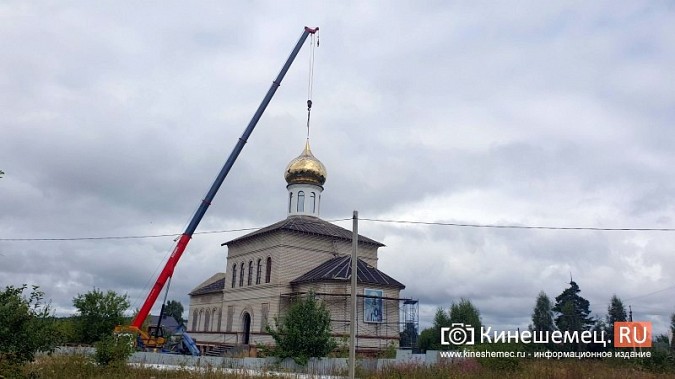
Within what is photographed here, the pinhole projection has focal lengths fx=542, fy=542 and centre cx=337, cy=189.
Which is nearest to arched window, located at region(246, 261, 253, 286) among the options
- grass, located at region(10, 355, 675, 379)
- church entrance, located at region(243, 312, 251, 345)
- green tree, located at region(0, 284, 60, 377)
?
church entrance, located at region(243, 312, 251, 345)

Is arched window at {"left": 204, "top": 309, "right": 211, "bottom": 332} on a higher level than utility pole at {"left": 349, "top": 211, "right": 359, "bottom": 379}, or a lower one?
lower

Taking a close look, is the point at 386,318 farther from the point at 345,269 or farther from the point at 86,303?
the point at 86,303

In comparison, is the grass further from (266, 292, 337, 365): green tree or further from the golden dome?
the golden dome

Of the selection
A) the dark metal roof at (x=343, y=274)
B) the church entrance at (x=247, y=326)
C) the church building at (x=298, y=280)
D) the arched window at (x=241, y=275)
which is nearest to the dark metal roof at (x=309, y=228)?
the church building at (x=298, y=280)

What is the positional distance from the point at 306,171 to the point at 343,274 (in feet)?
30.4

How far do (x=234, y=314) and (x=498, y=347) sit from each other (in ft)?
71.7

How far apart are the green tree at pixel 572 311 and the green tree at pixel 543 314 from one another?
33.2 inches

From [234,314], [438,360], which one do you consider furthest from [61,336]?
[234,314]

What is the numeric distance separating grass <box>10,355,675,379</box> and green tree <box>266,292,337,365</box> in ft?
15.2

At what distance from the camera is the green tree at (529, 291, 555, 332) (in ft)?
154

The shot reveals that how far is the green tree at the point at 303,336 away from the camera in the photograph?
19859 millimetres

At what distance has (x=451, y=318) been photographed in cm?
4275

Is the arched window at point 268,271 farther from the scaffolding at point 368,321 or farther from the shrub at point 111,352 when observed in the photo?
the shrub at point 111,352

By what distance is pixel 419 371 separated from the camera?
1502 cm
